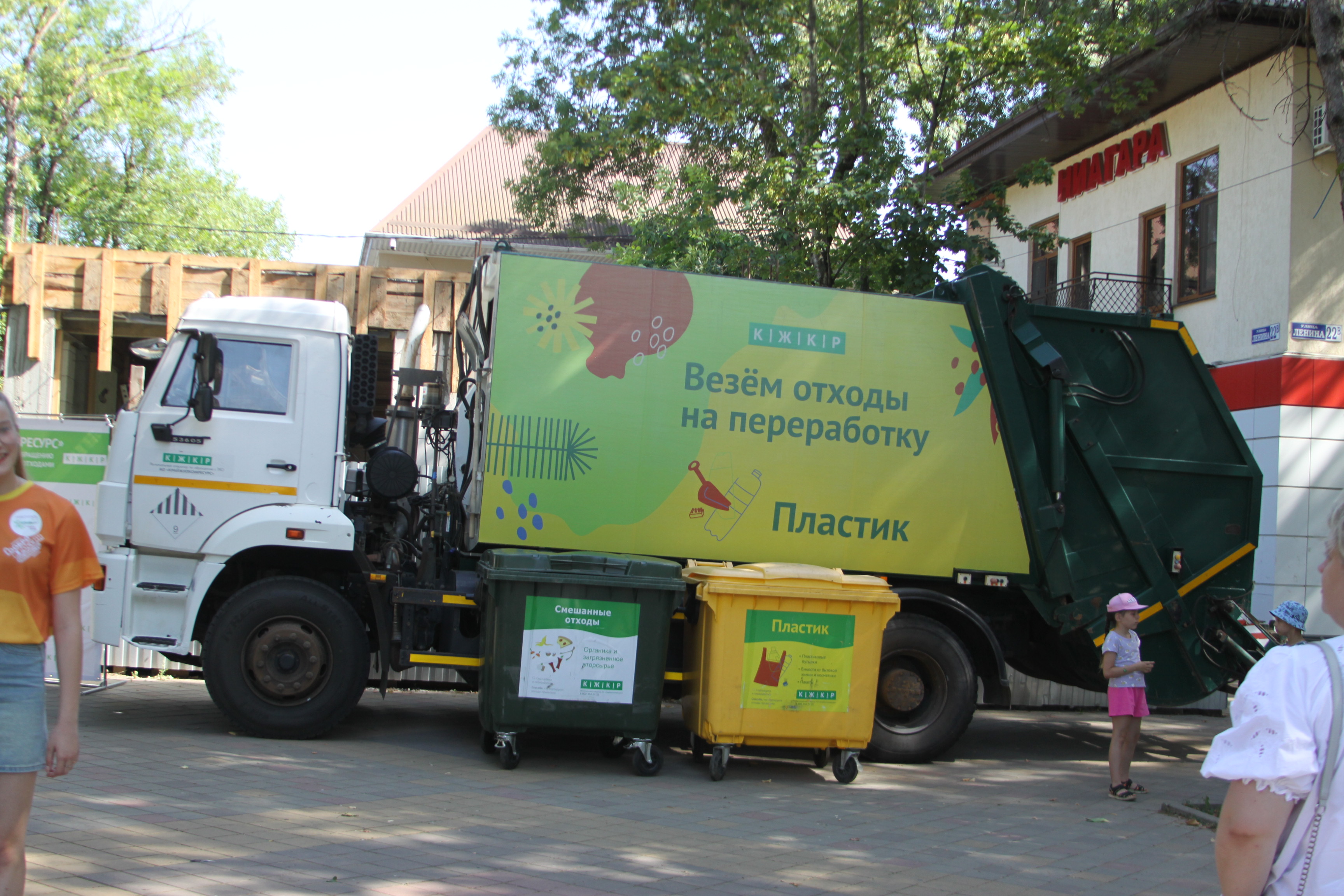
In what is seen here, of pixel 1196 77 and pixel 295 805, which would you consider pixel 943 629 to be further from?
pixel 1196 77

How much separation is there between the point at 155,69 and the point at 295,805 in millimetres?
24126

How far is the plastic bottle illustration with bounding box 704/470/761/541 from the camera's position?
7480 mm

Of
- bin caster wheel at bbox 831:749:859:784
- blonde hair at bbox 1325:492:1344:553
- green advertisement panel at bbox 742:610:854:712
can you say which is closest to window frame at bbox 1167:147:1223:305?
green advertisement panel at bbox 742:610:854:712

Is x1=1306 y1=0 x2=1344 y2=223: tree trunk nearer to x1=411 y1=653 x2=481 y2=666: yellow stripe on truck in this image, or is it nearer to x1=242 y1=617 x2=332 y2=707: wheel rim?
x1=411 y1=653 x2=481 y2=666: yellow stripe on truck

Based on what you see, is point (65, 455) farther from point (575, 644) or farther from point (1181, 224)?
point (1181, 224)

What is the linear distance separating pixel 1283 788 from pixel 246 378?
6835mm

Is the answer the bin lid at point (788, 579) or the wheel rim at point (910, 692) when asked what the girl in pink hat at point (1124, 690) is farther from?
the bin lid at point (788, 579)

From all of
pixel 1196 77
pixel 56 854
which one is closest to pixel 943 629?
pixel 56 854

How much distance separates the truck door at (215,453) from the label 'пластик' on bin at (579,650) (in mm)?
1986

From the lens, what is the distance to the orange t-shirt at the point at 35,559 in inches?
123

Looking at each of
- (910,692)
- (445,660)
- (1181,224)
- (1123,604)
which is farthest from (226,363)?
(1181,224)

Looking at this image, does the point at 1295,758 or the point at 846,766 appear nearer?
the point at 1295,758

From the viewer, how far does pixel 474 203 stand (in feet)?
100

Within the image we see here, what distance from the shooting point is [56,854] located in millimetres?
4555
